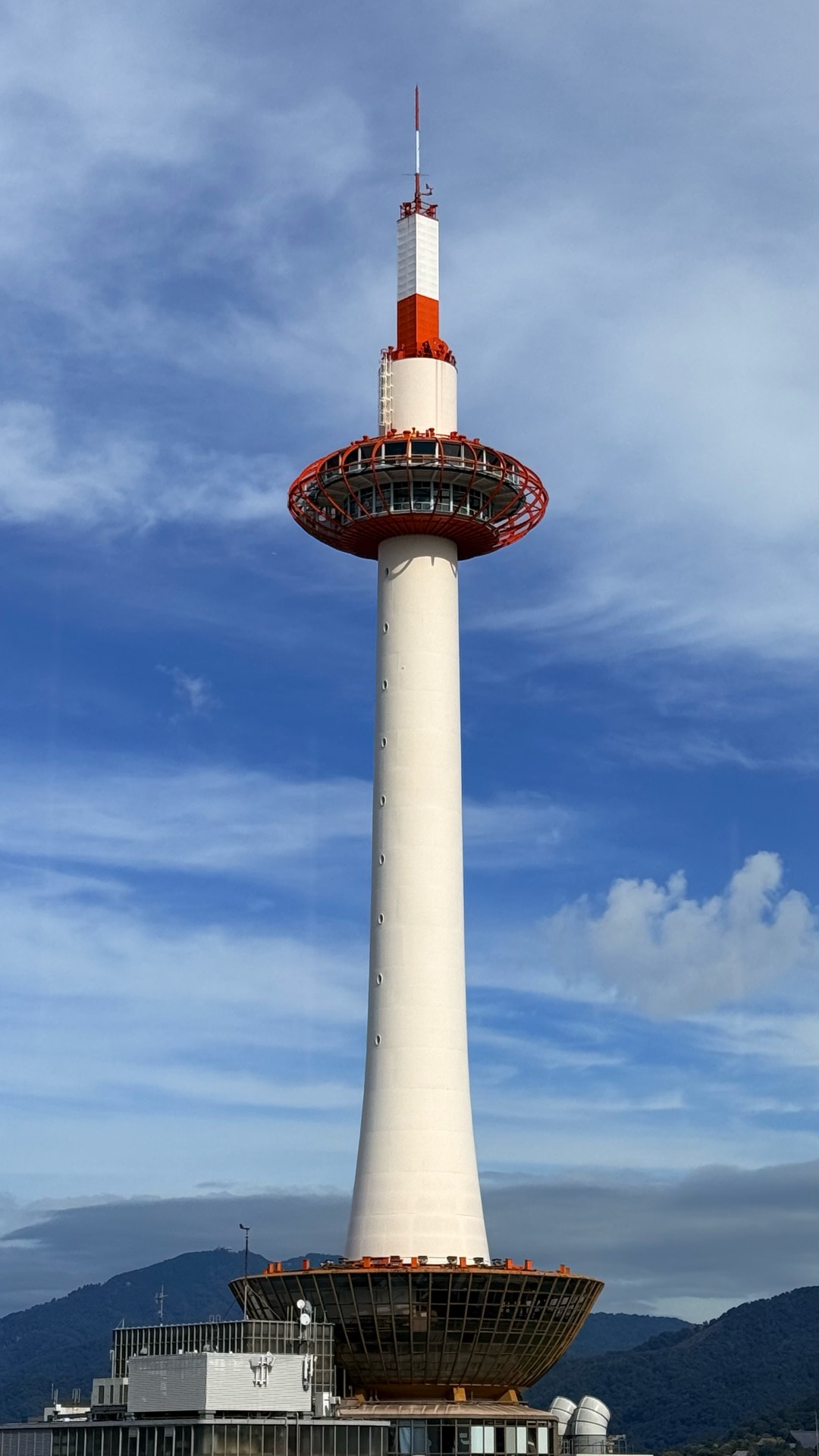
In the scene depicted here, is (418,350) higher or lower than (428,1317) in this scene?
higher

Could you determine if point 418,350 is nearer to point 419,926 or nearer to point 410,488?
point 410,488

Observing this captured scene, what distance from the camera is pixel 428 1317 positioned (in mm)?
108250

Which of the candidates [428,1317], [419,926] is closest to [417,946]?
[419,926]

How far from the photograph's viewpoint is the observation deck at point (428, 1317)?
108250mm

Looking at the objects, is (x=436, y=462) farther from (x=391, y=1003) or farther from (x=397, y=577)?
(x=391, y=1003)

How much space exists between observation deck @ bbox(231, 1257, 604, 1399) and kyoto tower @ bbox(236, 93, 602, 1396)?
0.11 m

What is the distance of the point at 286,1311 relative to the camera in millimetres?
111688

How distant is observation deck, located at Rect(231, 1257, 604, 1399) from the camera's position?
10825cm

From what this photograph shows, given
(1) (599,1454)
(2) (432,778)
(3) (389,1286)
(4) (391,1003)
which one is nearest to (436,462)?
(2) (432,778)

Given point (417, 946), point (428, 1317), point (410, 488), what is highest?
point (410, 488)

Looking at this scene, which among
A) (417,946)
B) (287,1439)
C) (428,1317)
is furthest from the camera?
(417,946)

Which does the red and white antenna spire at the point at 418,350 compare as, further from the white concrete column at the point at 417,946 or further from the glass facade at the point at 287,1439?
the glass facade at the point at 287,1439

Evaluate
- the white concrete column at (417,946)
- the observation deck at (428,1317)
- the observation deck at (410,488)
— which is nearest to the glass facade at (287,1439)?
the observation deck at (428,1317)

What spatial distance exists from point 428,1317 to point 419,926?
23.1 metres
